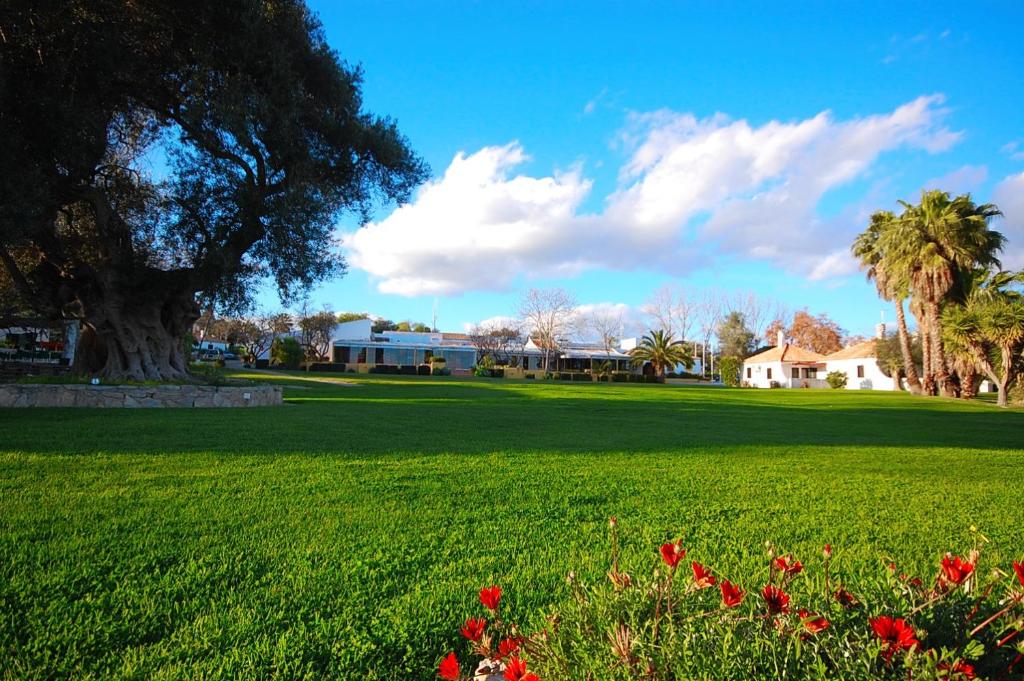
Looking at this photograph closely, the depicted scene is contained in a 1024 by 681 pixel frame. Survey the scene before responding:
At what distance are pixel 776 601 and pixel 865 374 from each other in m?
56.7

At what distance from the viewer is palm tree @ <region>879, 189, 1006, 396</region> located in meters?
29.9

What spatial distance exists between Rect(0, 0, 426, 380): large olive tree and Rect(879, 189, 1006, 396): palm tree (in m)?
28.4

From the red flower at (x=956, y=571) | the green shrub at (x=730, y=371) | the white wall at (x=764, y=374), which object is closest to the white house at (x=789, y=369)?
the white wall at (x=764, y=374)

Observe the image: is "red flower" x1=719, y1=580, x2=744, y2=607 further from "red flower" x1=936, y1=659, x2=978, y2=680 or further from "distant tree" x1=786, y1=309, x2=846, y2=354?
"distant tree" x1=786, y1=309, x2=846, y2=354

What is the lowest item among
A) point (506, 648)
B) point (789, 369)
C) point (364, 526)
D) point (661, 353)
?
point (364, 526)

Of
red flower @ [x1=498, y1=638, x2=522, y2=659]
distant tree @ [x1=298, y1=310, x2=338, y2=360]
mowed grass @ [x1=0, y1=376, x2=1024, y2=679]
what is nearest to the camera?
red flower @ [x1=498, y1=638, x2=522, y2=659]

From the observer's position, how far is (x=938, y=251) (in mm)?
30469

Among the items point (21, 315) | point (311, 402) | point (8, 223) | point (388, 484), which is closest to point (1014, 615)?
point (388, 484)

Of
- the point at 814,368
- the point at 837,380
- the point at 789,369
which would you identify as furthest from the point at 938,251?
the point at 814,368

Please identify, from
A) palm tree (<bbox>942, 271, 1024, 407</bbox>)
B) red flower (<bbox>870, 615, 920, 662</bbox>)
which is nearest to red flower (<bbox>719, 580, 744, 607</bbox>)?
red flower (<bbox>870, 615, 920, 662</bbox>)

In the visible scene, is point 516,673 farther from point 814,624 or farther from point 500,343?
point 500,343

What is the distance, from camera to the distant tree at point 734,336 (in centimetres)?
7288

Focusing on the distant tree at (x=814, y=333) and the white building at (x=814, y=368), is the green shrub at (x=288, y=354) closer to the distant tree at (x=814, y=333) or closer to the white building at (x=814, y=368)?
the white building at (x=814, y=368)

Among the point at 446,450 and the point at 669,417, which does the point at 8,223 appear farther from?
the point at 669,417
